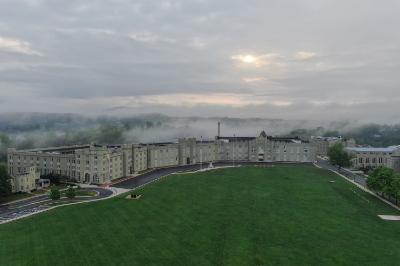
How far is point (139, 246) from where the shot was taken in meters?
57.3

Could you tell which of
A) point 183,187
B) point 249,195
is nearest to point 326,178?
point 249,195

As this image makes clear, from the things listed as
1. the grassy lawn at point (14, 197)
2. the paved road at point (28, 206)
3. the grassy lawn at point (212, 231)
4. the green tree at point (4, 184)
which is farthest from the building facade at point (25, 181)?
the grassy lawn at point (212, 231)

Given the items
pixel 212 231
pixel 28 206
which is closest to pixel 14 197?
pixel 28 206

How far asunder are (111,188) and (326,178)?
68.5 m

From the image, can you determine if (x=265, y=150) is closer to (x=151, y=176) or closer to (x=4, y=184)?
(x=151, y=176)

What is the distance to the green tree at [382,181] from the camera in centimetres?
9122

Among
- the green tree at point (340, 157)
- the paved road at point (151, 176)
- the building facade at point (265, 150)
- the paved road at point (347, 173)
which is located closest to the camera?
the paved road at point (151, 176)

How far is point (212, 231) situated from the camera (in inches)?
2527

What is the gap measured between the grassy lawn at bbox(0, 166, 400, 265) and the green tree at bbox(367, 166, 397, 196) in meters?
3.55

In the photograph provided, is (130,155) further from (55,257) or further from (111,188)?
(55,257)

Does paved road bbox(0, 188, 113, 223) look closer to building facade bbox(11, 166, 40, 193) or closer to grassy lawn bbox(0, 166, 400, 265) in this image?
grassy lawn bbox(0, 166, 400, 265)

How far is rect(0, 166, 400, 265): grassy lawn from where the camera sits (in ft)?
177

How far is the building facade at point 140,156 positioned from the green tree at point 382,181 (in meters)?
66.4

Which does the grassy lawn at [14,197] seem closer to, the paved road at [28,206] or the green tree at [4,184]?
the green tree at [4,184]
